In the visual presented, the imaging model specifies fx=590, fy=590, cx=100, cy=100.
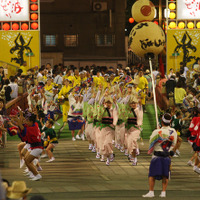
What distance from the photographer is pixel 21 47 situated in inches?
1259

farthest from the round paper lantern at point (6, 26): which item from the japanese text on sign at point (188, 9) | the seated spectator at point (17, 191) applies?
the seated spectator at point (17, 191)

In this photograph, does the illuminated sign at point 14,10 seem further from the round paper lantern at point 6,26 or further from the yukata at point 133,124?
the yukata at point 133,124

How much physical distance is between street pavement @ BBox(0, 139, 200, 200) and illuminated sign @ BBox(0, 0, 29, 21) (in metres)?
14.8

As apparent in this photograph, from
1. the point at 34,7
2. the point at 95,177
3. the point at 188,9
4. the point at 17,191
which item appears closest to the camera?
the point at 17,191

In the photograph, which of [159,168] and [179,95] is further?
[179,95]

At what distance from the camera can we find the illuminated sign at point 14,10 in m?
31.2

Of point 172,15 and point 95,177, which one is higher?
point 172,15

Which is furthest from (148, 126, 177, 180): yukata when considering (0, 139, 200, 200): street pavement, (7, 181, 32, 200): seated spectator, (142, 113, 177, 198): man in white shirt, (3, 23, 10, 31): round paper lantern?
(3, 23, 10, 31): round paper lantern

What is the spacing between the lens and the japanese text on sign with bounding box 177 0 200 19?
30797mm

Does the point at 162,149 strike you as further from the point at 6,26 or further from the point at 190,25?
the point at 6,26

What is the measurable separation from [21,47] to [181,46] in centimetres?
861

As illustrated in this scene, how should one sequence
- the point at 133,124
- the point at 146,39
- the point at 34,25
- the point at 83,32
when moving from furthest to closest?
the point at 83,32, the point at 34,25, the point at 133,124, the point at 146,39

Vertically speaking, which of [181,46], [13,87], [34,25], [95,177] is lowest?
[95,177]

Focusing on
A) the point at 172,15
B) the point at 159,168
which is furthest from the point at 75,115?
the point at 172,15
